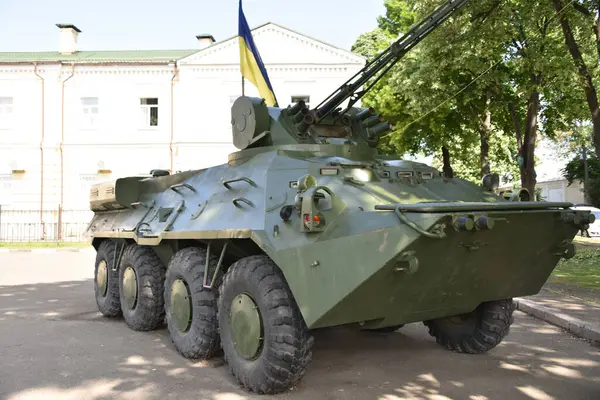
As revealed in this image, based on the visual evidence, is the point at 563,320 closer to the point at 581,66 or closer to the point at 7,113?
the point at 581,66

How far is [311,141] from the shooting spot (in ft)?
21.5

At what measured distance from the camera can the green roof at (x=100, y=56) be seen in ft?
91.8

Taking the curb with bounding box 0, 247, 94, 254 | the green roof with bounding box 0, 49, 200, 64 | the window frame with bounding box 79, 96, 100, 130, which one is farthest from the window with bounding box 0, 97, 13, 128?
the curb with bounding box 0, 247, 94, 254

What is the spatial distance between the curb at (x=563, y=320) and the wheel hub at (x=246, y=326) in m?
4.09

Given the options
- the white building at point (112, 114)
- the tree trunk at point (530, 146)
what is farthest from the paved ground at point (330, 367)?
the white building at point (112, 114)

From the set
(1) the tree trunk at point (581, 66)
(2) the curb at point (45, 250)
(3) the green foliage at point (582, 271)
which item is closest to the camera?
(3) the green foliage at point (582, 271)

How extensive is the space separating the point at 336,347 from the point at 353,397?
1.78 metres

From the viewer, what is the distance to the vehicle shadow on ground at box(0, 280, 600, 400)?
5.21 metres

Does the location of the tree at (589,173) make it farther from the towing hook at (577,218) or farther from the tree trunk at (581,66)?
the towing hook at (577,218)

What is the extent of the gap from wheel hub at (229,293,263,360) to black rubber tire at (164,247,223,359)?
Result: 0.71 meters

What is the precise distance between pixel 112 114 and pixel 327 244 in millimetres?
25579

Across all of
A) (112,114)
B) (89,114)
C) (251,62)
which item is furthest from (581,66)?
(89,114)

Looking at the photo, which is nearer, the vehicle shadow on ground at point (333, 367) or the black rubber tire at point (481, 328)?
the vehicle shadow on ground at point (333, 367)

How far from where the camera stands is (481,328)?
20.8ft
